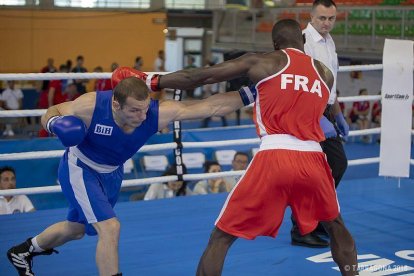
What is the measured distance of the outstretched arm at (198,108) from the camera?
10.6 ft

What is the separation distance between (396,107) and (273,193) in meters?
2.83

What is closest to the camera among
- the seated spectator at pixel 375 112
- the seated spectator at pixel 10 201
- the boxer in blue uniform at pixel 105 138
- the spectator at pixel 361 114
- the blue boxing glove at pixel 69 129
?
the blue boxing glove at pixel 69 129

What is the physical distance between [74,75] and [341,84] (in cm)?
1178

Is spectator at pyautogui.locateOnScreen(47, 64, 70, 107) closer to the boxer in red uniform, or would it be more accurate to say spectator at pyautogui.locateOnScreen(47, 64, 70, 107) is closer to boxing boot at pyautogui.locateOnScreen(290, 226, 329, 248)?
boxing boot at pyautogui.locateOnScreen(290, 226, 329, 248)

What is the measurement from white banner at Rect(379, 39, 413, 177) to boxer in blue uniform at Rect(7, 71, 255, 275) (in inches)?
102

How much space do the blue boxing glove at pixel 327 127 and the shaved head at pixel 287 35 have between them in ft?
2.80

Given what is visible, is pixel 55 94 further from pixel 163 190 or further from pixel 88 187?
pixel 88 187

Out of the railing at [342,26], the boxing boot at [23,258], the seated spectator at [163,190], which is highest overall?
the railing at [342,26]

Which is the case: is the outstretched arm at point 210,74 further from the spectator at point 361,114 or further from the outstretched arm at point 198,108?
the spectator at point 361,114

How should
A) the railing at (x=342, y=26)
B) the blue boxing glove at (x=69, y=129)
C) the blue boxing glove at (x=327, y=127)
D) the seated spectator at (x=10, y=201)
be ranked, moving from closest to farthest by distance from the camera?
the blue boxing glove at (x=69, y=129), the blue boxing glove at (x=327, y=127), the seated spectator at (x=10, y=201), the railing at (x=342, y=26)

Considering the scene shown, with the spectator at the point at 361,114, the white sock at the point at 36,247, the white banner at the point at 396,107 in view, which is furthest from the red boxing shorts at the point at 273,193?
the spectator at the point at 361,114

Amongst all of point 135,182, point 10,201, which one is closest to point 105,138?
point 135,182

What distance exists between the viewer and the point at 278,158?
309cm

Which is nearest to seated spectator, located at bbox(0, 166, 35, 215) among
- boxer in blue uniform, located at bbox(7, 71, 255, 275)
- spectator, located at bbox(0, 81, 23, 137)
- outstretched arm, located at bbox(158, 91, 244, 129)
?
boxer in blue uniform, located at bbox(7, 71, 255, 275)
